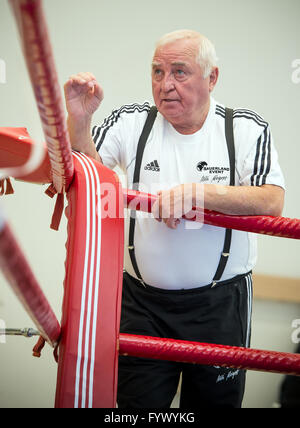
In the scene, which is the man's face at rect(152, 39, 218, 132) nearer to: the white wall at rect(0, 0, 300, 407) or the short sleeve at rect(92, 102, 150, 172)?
the short sleeve at rect(92, 102, 150, 172)

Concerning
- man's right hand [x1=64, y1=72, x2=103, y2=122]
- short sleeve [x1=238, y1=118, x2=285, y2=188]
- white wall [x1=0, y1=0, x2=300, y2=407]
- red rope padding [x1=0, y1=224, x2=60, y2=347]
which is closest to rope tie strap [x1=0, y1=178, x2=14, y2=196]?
man's right hand [x1=64, y1=72, x2=103, y2=122]

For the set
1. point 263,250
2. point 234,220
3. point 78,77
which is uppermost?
point 78,77

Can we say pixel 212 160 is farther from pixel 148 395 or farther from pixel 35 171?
pixel 148 395

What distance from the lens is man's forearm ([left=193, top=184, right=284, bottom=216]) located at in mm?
966

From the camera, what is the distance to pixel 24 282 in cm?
50

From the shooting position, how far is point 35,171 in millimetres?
868

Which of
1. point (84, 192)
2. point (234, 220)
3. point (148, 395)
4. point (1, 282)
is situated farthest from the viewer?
point (1, 282)

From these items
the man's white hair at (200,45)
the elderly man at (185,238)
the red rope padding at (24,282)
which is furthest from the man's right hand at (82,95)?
the red rope padding at (24,282)

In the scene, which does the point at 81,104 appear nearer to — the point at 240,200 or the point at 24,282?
the point at 240,200

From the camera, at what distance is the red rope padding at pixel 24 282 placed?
0.40 metres

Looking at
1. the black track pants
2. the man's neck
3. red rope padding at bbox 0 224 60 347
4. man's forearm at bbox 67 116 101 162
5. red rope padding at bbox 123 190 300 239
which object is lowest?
the black track pants

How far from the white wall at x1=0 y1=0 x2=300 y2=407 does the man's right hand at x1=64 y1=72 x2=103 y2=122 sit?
1.37 meters
